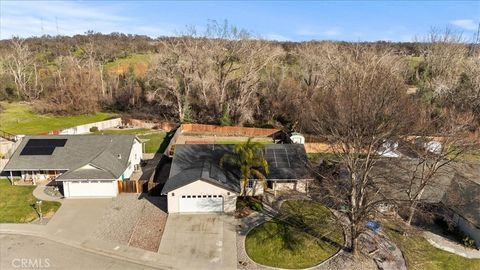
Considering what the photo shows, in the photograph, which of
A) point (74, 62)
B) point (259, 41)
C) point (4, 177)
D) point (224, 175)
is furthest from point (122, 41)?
point (224, 175)

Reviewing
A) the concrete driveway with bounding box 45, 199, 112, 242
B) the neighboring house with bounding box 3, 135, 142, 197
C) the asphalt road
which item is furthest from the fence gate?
the asphalt road

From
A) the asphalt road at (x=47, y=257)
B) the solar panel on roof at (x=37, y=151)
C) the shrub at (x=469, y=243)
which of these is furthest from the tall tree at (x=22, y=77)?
the shrub at (x=469, y=243)

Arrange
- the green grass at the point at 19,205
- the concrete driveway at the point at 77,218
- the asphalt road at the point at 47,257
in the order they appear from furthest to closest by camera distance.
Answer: the green grass at the point at 19,205, the concrete driveway at the point at 77,218, the asphalt road at the point at 47,257

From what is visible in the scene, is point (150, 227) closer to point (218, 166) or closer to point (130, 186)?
point (130, 186)

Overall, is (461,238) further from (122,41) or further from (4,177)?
(122,41)

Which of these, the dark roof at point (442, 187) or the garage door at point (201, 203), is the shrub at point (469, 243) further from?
the garage door at point (201, 203)
